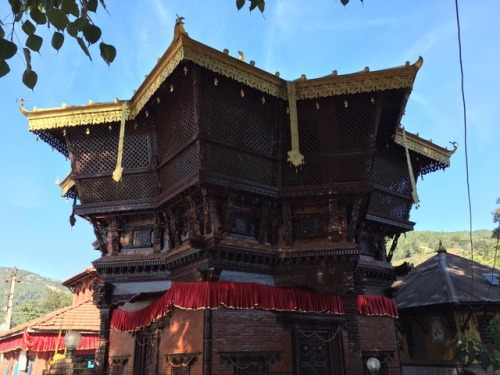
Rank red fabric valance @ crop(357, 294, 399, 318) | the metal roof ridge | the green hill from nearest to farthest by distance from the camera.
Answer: red fabric valance @ crop(357, 294, 399, 318)
the metal roof ridge
the green hill

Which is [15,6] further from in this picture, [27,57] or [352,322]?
[352,322]

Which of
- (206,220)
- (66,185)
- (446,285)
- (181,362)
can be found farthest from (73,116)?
(446,285)

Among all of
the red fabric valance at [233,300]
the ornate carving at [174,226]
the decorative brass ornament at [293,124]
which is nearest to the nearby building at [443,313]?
the red fabric valance at [233,300]

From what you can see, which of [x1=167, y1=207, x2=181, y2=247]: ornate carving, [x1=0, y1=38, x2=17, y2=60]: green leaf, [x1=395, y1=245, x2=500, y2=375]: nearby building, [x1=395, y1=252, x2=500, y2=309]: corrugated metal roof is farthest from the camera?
[x1=395, y1=252, x2=500, y2=309]: corrugated metal roof

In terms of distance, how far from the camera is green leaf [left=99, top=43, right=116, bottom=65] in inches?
124

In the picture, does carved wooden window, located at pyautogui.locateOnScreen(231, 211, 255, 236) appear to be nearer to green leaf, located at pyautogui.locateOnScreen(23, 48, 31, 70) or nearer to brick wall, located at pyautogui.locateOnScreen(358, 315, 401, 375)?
brick wall, located at pyautogui.locateOnScreen(358, 315, 401, 375)

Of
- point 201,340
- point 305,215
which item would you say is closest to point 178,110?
point 305,215

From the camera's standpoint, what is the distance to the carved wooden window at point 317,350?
1141 cm

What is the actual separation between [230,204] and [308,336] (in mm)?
4353

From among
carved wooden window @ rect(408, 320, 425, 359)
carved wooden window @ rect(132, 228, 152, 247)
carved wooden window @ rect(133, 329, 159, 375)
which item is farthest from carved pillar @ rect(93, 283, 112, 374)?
carved wooden window @ rect(408, 320, 425, 359)

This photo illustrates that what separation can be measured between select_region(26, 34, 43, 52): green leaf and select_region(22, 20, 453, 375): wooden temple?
6985 mm

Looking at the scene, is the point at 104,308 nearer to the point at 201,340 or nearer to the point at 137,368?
the point at 137,368

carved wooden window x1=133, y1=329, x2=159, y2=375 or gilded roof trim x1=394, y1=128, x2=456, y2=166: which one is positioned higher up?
gilded roof trim x1=394, y1=128, x2=456, y2=166

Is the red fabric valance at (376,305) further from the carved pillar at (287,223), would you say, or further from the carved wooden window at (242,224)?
the carved wooden window at (242,224)
